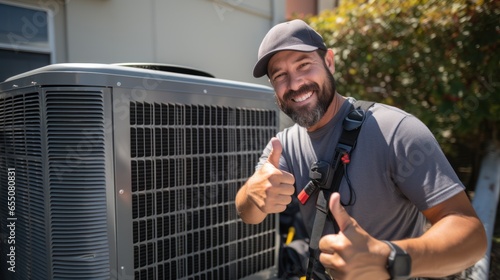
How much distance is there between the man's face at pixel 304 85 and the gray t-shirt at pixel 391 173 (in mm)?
102

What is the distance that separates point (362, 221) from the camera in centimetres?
147

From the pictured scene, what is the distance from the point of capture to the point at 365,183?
143cm

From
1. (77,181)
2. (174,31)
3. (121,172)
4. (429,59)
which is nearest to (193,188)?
(121,172)

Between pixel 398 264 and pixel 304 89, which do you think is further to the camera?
pixel 304 89

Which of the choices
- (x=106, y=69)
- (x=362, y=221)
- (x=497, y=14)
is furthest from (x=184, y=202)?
(x=497, y=14)

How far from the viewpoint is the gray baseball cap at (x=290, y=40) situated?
5.05ft

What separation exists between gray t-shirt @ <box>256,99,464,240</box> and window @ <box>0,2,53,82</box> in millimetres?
2355

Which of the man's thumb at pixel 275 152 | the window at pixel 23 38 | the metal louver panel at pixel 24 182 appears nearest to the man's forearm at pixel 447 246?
the man's thumb at pixel 275 152

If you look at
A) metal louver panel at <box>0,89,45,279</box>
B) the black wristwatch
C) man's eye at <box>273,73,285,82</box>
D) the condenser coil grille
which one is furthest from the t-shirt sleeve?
metal louver panel at <box>0,89,45,279</box>

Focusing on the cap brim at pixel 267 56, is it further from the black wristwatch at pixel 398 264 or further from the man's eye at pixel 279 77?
the black wristwatch at pixel 398 264

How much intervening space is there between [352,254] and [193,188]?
40.9 inches

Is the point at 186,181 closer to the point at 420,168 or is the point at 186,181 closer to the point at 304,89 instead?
the point at 304,89

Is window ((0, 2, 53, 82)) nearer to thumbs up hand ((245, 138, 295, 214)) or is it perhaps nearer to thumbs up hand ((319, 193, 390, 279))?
thumbs up hand ((245, 138, 295, 214))

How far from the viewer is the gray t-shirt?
4.20ft
